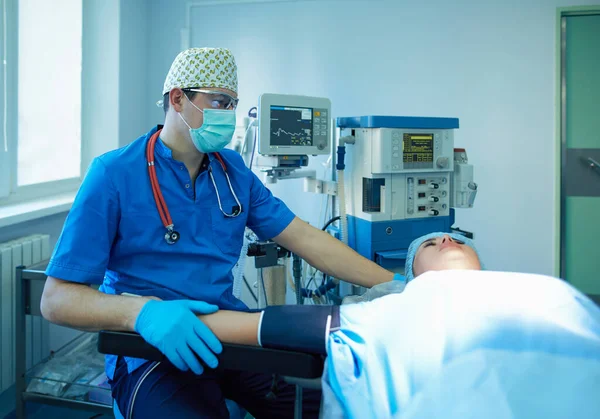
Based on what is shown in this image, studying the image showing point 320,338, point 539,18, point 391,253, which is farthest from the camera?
point 539,18

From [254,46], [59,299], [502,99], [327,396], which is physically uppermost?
[254,46]

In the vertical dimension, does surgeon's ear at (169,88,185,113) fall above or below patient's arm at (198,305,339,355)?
above

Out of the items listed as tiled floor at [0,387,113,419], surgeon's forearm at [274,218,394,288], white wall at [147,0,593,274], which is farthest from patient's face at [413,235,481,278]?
white wall at [147,0,593,274]

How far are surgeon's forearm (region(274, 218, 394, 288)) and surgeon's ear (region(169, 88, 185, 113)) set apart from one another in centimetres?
50

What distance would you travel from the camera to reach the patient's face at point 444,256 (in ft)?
4.25

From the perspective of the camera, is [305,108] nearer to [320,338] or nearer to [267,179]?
[267,179]

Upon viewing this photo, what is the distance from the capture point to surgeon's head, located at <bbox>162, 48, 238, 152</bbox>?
1.43 metres

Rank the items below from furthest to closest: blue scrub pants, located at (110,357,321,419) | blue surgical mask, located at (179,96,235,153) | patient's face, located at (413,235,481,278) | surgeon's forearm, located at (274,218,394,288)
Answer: surgeon's forearm, located at (274,218,394,288) < blue surgical mask, located at (179,96,235,153) < patient's face, located at (413,235,481,278) < blue scrub pants, located at (110,357,321,419)

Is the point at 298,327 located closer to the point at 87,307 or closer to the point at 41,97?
the point at 87,307

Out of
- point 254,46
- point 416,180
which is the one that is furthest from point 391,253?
point 254,46

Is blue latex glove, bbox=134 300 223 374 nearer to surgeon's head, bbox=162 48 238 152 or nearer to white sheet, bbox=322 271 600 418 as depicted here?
white sheet, bbox=322 271 600 418

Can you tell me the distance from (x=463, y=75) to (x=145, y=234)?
2.54 meters

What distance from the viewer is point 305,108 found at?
7.47ft

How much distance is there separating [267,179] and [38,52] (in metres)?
1.47
